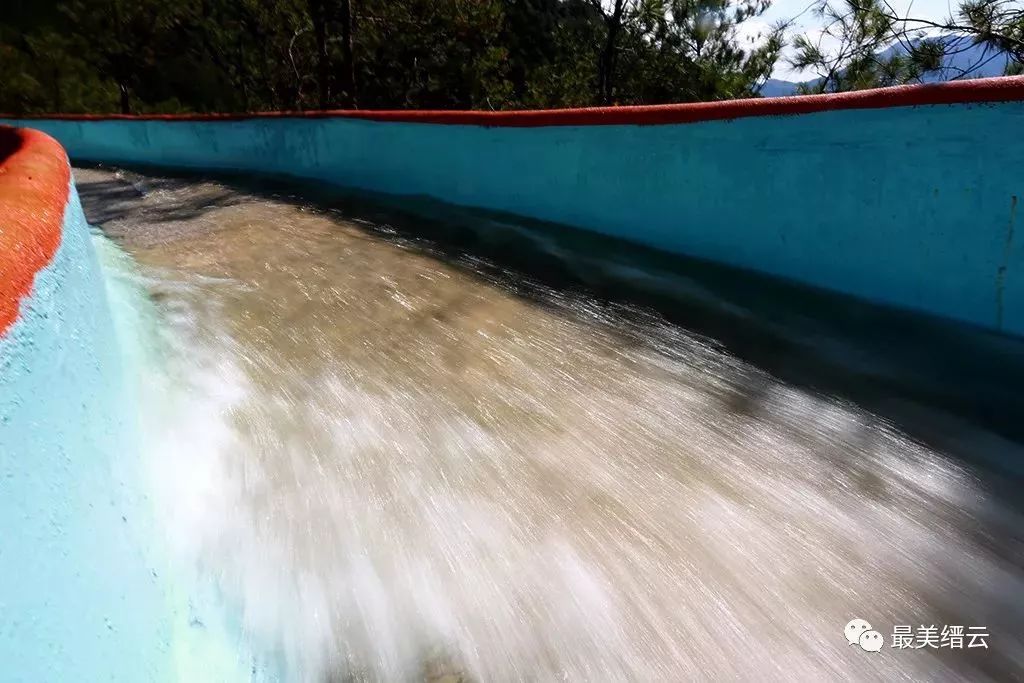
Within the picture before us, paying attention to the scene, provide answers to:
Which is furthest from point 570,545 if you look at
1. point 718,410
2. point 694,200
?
point 694,200

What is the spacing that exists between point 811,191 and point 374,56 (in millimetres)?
13497

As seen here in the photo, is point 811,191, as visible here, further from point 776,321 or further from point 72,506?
point 72,506

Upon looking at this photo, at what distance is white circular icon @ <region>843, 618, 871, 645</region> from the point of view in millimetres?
1754

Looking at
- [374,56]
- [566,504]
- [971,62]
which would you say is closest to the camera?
[566,504]

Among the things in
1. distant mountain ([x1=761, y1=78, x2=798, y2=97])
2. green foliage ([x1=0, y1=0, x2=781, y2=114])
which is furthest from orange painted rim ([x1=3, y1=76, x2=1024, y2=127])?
distant mountain ([x1=761, y1=78, x2=798, y2=97])

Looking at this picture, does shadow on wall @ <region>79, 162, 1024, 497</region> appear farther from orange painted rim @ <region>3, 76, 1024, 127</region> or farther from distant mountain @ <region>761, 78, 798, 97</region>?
distant mountain @ <region>761, 78, 798, 97</region>

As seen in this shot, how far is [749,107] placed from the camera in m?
3.87

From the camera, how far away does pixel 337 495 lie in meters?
2.32

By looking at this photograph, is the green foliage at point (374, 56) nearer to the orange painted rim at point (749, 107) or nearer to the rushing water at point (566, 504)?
the orange painted rim at point (749, 107)

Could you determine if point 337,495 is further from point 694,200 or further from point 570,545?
point 694,200

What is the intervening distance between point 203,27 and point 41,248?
2024 cm

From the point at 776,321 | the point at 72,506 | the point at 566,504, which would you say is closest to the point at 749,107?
the point at 776,321

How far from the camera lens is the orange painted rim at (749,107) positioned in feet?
9.40

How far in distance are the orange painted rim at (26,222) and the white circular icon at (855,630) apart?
2039 millimetres
